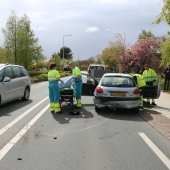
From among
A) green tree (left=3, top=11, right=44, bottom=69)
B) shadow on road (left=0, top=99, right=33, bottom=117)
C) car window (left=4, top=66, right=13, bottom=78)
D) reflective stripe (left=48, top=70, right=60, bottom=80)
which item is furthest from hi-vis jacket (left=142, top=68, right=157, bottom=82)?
green tree (left=3, top=11, right=44, bottom=69)

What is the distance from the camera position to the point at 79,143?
8.09 m

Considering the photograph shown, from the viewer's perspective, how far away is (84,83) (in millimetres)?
16219

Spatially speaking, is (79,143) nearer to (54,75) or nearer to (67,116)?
(67,116)

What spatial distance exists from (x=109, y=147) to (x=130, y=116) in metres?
4.97

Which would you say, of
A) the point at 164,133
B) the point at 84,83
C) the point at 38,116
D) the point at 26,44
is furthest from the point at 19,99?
the point at 26,44

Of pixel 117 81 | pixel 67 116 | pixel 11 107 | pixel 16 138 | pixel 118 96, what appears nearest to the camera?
pixel 16 138

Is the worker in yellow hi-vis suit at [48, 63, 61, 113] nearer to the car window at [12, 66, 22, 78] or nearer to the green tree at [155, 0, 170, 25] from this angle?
the car window at [12, 66, 22, 78]

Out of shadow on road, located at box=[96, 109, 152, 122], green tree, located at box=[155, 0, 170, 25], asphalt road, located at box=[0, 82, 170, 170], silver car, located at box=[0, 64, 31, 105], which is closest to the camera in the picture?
asphalt road, located at box=[0, 82, 170, 170]

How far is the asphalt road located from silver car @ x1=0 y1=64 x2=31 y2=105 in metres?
1.41

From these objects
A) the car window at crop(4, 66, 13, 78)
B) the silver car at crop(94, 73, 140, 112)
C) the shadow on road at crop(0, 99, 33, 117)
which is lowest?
the shadow on road at crop(0, 99, 33, 117)

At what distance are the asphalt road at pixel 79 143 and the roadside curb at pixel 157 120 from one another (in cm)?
20

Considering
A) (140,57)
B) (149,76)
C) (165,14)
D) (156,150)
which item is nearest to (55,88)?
(149,76)

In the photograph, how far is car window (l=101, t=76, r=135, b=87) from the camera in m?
13.1

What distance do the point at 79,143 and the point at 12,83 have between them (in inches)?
281
